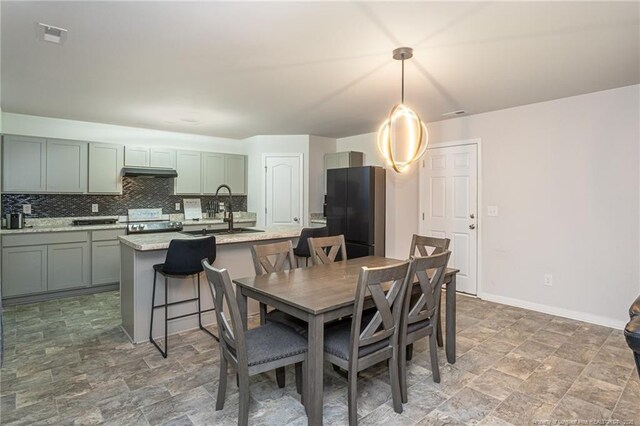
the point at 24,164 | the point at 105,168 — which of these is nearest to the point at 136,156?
the point at 105,168

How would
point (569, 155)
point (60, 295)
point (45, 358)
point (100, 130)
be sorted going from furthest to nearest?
point (100, 130)
point (60, 295)
point (569, 155)
point (45, 358)

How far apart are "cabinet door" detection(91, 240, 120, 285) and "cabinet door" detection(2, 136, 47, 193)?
101 cm

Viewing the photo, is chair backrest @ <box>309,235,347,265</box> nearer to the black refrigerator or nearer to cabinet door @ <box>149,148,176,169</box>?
the black refrigerator

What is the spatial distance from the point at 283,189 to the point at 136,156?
2.31m

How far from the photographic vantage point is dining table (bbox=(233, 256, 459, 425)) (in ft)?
6.09

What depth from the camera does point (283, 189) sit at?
6062 mm

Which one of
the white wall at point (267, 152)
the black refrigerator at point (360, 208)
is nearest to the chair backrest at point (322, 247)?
the black refrigerator at point (360, 208)

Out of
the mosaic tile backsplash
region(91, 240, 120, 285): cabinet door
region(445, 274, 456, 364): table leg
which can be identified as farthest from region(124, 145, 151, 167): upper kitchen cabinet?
region(445, 274, 456, 364): table leg

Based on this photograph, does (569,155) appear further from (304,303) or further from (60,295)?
(60,295)

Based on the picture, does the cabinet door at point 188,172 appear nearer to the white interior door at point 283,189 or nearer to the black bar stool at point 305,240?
the white interior door at point 283,189

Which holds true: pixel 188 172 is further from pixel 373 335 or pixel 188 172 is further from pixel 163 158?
pixel 373 335

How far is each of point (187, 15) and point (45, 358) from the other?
2820mm

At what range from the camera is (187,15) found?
6.98ft

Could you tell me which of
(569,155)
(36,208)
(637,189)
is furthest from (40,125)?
(637,189)
